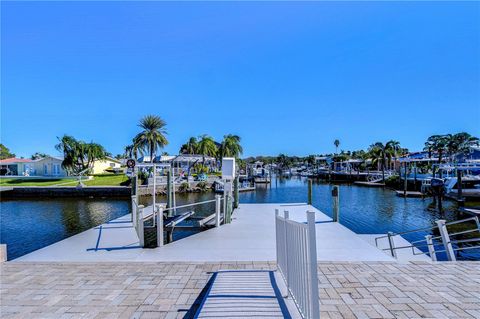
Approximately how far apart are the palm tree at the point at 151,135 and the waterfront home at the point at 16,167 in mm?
19794

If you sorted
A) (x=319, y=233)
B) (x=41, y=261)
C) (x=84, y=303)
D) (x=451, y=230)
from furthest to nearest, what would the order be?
1. (x=451, y=230)
2. (x=319, y=233)
3. (x=41, y=261)
4. (x=84, y=303)

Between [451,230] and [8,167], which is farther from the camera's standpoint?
[8,167]

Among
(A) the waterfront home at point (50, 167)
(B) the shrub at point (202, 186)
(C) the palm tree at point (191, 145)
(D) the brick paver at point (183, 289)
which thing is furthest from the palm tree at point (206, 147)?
(D) the brick paver at point (183, 289)

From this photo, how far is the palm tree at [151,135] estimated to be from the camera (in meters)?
40.2

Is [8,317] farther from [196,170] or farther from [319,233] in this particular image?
[196,170]

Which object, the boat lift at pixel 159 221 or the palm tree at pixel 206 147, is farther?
the palm tree at pixel 206 147

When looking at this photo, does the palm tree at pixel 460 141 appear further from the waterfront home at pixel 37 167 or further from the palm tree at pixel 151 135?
the waterfront home at pixel 37 167

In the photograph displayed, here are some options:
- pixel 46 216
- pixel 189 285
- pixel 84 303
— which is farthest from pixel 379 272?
pixel 46 216

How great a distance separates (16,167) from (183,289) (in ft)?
190

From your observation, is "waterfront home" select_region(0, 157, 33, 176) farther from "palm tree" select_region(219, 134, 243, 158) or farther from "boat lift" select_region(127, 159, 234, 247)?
"boat lift" select_region(127, 159, 234, 247)

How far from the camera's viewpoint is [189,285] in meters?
3.98

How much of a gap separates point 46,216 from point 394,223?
21.6 metres

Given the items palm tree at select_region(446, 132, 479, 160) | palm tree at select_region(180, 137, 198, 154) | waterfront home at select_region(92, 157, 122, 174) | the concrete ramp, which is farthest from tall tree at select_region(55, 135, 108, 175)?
palm tree at select_region(446, 132, 479, 160)

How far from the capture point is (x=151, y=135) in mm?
40031
